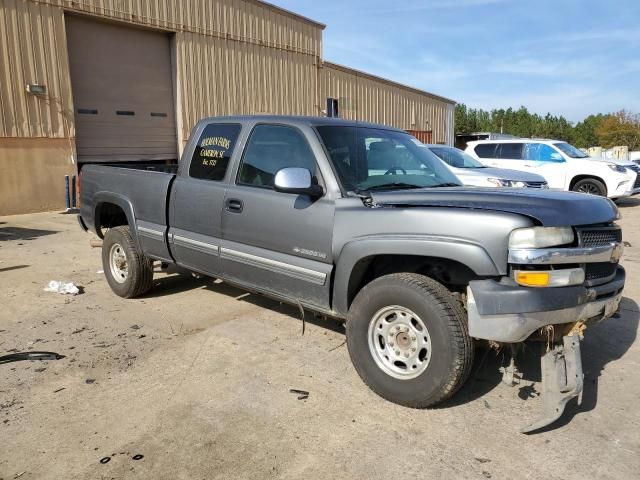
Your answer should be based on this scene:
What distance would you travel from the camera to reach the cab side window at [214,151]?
4.59 meters

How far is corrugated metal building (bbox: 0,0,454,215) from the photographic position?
13180mm

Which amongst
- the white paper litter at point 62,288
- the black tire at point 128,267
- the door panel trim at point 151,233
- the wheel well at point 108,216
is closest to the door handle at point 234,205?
the door panel trim at point 151,233

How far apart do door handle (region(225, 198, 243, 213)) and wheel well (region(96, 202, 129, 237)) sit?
87.6 inches

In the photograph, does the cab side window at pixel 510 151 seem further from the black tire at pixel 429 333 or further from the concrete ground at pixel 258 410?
the black tire at pixel 429 333

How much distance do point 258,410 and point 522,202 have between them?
207 centimetres

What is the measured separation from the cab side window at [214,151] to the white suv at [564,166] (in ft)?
34.7

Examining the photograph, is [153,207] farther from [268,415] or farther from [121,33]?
[121,33]

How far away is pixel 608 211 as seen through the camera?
338 centimetres

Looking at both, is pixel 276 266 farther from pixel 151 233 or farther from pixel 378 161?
pixel 151 233

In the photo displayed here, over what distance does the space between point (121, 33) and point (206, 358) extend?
1381 centimetres

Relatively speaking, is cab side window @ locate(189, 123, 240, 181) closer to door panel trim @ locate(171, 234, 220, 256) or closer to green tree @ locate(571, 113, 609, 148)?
door panel trim @ locate(171, 234, 220, 256)

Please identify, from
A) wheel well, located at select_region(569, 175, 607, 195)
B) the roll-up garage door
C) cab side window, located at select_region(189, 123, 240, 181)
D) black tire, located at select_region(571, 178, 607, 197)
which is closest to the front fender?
cab side window, located at select_region(189, 123, 240, 181)

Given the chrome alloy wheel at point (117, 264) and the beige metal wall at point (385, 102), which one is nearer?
the chrome alloy wheel at point (117, 264)

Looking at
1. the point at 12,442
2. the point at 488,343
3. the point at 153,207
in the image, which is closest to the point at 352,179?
the point at 488,343
